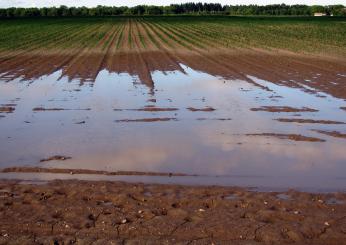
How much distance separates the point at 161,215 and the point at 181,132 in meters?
4.84

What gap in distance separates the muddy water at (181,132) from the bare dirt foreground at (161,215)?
0.84 metres

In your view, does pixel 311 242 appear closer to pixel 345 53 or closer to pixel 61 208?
pixel 61 208

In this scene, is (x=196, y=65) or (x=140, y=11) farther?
(x=140, y=11)

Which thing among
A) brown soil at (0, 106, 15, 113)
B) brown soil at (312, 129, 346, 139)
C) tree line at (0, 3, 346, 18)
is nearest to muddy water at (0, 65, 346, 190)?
brown soil at (312, 129, 346, 139)

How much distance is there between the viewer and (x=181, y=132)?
11547 millimetres

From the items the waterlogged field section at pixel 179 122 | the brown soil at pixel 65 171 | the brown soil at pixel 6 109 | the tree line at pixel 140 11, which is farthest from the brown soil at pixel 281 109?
the tree line at pixel 140 11

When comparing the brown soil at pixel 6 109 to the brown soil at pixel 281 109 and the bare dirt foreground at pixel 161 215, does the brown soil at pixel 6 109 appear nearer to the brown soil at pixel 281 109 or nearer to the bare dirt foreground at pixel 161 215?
the bare dirt foreground at pixel 161 215

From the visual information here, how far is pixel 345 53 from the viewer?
28594 millimetres

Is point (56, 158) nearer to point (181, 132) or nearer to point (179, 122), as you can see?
point (181, 132)

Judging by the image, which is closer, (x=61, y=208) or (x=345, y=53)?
(x=61, y=208)

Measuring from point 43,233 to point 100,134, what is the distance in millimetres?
5250

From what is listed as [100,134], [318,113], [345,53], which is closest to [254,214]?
[100,134]

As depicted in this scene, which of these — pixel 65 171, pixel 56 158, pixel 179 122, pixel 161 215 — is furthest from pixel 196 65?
pixel 161 215

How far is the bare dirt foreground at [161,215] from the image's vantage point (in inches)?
243
